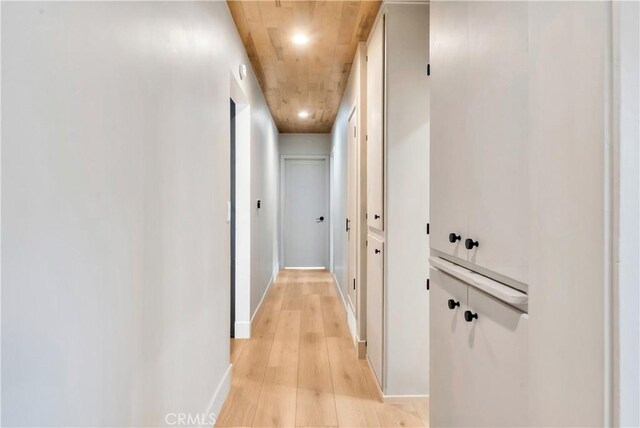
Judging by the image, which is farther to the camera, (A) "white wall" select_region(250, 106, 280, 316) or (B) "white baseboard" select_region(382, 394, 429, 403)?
(A) "white wall" select_region(250, 106, 280, 316)

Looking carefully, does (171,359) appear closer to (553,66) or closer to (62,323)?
(62,323)

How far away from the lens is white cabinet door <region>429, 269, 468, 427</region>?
3.32ft

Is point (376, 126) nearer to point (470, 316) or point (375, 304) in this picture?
point (375, 304)

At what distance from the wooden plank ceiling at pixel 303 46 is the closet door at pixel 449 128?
3.84ft

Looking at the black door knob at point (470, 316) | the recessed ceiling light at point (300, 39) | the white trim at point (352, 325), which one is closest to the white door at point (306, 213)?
the white trim at point (352, 325)

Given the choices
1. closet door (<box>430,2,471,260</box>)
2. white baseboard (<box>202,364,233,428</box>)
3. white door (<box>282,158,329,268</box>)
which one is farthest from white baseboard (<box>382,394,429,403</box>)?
white door (<box>282,158,329,268</box>)

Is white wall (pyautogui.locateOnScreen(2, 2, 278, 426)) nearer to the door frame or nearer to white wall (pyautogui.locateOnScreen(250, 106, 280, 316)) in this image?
white wall (pyautogui.locateOnScreen(250, 106, 280, 316))

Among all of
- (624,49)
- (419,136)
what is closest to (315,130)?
(419,136)

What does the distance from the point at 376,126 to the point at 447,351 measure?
59.9 inches

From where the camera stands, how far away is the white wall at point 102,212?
632mm

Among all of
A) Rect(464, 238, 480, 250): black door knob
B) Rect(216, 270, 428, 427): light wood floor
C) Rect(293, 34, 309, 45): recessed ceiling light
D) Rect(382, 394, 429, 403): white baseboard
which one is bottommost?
Rect(216, 270, 428, 427): light wood floor

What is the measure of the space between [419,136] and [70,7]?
1668mm

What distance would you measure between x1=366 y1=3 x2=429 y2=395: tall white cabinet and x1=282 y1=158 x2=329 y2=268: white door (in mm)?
4167

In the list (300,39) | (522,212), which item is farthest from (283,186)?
(522,212)
